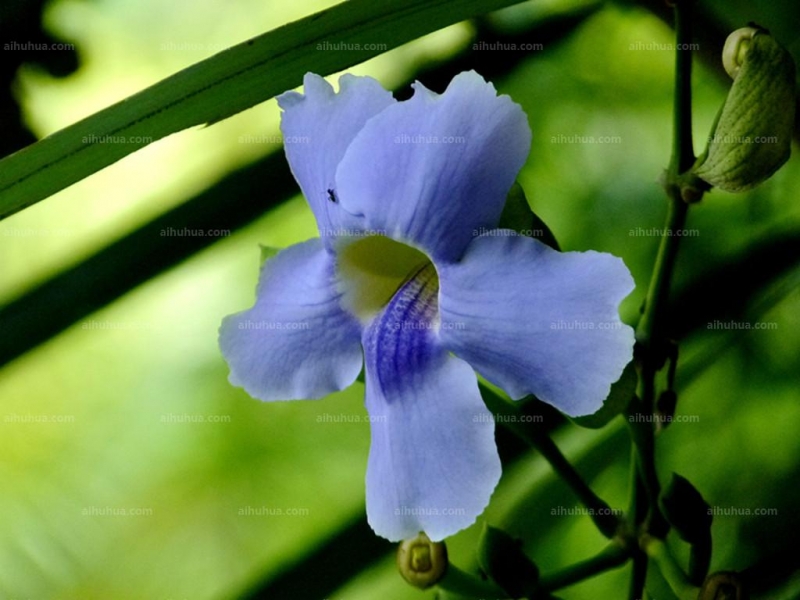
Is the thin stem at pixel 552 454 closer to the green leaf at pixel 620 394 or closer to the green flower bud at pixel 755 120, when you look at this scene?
the green leaf at pixel 620 394

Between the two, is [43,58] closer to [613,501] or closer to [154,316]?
[154,316]

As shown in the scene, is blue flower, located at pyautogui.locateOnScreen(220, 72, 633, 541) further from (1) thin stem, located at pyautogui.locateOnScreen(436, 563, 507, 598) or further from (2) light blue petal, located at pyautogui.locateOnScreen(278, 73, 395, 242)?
(1) thin stem, located at pyautogui.locateOnScreen(436, 563, 507, 598)

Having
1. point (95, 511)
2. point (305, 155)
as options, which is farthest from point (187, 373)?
point (305, 155)

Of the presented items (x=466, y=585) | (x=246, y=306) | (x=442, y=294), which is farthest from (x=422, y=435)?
(x=246, y=306)

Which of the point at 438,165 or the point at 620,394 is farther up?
the point at 438,165

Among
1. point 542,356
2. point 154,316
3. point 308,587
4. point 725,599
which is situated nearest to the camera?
point 542,356

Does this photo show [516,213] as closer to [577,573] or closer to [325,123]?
[325,123]

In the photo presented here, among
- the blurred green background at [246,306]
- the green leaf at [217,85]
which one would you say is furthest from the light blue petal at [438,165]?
the blurred green background at [246,306]
